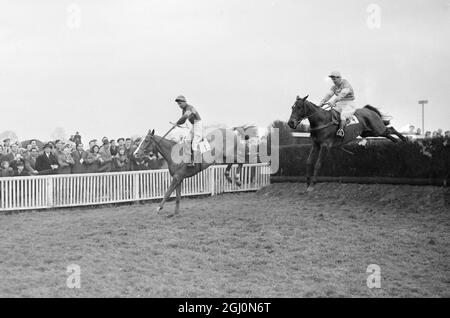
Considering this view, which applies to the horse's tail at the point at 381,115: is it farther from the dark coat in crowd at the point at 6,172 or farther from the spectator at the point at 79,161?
the dark coat in crowd at the point at 6,172

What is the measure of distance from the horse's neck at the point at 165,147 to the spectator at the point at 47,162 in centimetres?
373

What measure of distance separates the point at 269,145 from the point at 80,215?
28.2 feet

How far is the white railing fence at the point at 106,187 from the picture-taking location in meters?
14.7

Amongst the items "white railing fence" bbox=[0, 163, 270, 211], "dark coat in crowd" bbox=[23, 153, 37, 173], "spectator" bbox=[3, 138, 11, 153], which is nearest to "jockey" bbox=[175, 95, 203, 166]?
"white railing fence" bbox=[0, 163, 270, 211]

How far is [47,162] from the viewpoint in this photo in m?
15.8

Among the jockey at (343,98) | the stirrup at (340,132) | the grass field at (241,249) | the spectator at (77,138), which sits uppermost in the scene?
the jockey at (343,98)

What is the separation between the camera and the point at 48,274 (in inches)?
332

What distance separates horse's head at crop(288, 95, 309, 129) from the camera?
41.9 feet

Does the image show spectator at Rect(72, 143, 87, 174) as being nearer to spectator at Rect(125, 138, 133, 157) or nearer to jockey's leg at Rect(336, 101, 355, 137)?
spectator at Rect(125, 138, 133, 157)

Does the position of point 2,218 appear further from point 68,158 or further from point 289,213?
point 289,213

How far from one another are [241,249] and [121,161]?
8.10 meters

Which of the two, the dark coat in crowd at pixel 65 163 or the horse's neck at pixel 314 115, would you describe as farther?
the dark coat in crowd at pixel 65 163

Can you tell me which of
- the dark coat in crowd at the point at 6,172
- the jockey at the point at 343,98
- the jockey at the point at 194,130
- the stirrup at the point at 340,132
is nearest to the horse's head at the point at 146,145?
the jockey at the point at 194,130
